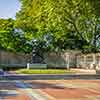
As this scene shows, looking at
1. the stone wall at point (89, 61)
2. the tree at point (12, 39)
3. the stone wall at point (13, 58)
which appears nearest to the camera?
the stone wall at point (89, 61)

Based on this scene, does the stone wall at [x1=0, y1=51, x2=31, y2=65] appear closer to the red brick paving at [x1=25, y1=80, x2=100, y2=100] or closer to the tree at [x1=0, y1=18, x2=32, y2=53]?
the tree at [x1=0, y1=18, x2=32, y2=53]

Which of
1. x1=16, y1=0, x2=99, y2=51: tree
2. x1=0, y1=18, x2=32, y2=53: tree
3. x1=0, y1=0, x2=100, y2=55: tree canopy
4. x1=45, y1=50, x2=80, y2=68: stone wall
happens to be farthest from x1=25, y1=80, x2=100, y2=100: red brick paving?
x1=0, y1=18, x2=32, y2=53: tree

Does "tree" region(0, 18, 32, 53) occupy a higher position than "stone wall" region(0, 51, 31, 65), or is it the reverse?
"tree" region(0, 18, 32, 53)

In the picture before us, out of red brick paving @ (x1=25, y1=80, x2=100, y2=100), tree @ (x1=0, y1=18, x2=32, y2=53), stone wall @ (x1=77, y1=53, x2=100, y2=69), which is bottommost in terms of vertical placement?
red brick paving @ (x1=25, y1=80, x2=100, y2=100)

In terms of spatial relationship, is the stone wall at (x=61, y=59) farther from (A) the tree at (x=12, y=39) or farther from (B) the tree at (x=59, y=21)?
(A) the tree at (x=12, y=39)

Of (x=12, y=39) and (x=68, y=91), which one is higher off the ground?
(x=12, y=39)

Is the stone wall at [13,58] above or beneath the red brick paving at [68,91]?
above

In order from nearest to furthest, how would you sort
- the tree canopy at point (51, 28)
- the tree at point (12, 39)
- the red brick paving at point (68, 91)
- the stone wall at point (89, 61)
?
1. the red brick paving at point (68, 91)
2. the tree canopy at point (51, 28)
3. the stone wall at point (89, 61)
4. the tree at point (12, 39)

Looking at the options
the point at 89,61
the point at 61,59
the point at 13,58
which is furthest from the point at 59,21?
the point at 13,58

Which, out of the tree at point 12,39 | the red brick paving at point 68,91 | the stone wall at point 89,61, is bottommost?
the red brick paving at point 68,91

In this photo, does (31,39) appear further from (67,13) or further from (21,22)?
(67,13)

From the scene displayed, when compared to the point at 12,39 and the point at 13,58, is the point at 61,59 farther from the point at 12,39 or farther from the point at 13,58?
the point at 12,39

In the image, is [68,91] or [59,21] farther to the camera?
[59,21]

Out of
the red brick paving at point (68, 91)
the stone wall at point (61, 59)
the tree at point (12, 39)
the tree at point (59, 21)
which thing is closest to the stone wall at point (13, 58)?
the tree at point (12, 39)
